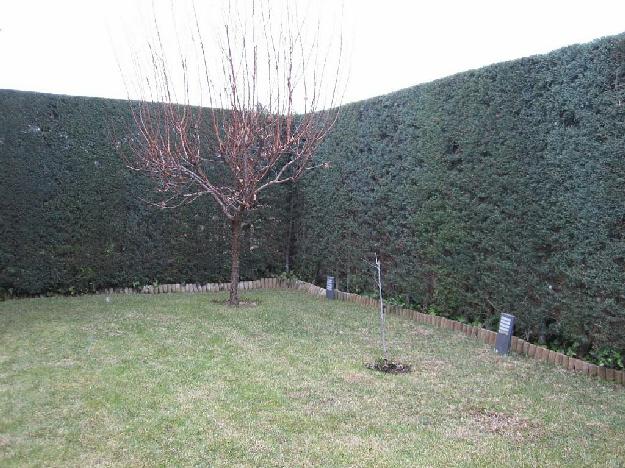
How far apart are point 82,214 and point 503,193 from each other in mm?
5398

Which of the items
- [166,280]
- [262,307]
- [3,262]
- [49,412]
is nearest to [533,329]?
[262,307]

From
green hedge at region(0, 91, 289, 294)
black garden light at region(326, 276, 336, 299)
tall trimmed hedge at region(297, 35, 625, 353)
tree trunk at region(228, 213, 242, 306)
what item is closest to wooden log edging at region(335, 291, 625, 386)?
tall trimmed hedge at region(297, 35, 625, 353)

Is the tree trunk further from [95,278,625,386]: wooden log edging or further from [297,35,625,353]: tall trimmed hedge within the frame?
[297,35,625,353]: tall trimmed hedge

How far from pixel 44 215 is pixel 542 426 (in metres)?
6.32

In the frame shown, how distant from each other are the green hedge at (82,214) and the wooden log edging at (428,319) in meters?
0.15

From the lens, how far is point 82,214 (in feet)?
23.5

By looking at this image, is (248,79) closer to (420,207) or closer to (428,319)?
(420,207)

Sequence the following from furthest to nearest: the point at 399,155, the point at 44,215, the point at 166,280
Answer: the point at 166,280, the point at 44,215, the point at 399,155

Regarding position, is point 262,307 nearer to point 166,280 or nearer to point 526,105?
point 166,280

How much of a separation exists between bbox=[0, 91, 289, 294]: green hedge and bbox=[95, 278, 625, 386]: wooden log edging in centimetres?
15

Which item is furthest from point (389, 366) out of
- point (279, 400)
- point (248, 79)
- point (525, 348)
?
point (248, 79)

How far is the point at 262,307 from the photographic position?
664 cm

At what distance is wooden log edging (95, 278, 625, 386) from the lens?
168 inches

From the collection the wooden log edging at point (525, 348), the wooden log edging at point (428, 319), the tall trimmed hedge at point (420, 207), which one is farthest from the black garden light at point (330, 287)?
the wooden log edging at point (525, 348)
